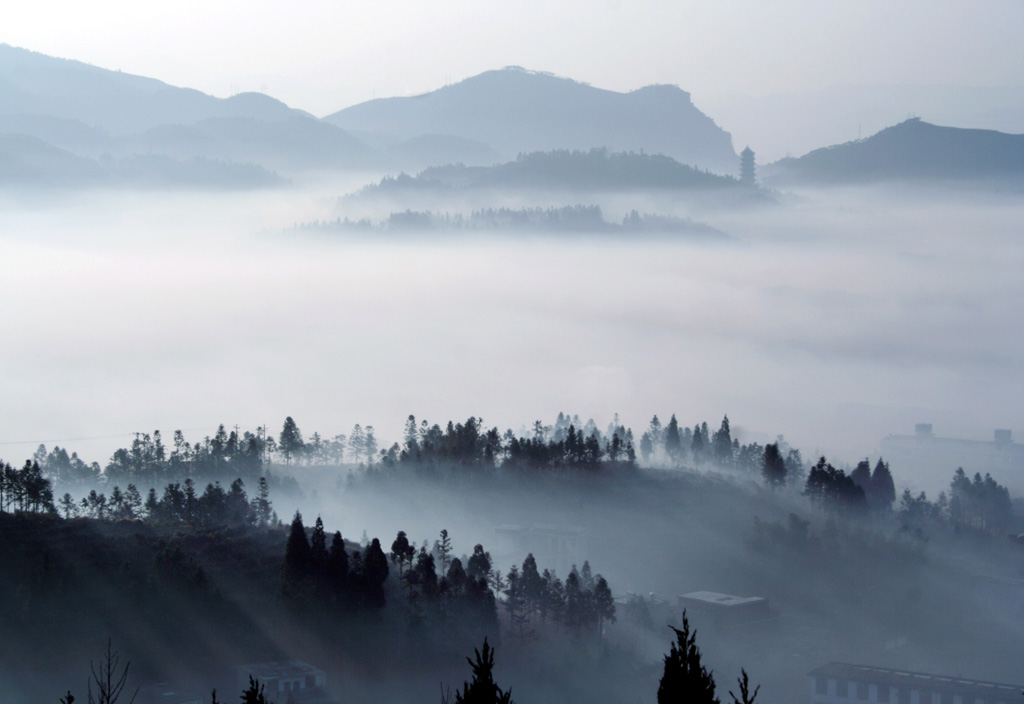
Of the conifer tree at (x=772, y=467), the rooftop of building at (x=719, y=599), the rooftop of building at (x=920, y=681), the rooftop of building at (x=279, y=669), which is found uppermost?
the conifer tree at (x=772, y=467)

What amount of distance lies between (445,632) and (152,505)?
32.4m

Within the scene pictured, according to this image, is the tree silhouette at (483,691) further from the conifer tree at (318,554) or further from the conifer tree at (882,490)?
the conifer tree at (882,490)

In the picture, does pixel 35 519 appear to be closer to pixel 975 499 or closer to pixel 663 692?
pixel 663 692

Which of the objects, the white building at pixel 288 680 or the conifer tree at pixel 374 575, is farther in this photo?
the conifer tree at pixel 374 575

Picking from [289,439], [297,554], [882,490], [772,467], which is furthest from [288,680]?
[882,490]

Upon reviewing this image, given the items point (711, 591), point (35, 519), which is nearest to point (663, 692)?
point (35, 519)

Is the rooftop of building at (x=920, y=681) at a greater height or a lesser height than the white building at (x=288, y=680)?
lesser

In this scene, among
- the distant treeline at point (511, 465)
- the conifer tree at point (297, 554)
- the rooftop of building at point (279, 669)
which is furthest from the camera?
the distant treeline at point (511, 465)

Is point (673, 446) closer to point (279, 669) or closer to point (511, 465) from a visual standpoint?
point (511, 465)

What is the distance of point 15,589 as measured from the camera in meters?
84.1

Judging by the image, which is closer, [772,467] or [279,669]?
[279,669]

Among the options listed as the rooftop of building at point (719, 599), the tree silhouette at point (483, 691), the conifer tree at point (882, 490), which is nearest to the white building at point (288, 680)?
the rooftop of building at point (719, 599)

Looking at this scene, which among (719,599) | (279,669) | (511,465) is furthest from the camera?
(511,465)

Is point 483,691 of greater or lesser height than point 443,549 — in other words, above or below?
above
